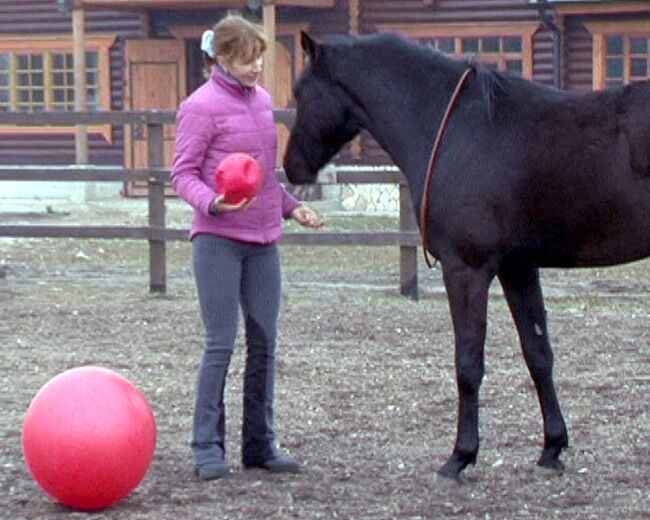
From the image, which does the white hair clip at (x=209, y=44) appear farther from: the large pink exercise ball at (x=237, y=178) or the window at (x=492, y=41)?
the window at (x=492, y=41)

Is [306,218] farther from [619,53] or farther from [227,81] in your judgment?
[619,53]

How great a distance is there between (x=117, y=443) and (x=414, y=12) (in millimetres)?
18762

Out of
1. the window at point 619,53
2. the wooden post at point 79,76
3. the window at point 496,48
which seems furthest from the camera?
the wooden post at point 79,76

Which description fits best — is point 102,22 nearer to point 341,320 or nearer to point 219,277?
point 341,320

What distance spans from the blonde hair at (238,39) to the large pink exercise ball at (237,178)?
0.40m

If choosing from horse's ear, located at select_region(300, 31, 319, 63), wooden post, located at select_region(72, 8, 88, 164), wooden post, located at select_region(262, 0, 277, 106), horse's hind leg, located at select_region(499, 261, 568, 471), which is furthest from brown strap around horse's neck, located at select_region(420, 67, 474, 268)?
wooden post, located at select_region(72, 8, 88, 164)

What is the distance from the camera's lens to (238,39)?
6152mm

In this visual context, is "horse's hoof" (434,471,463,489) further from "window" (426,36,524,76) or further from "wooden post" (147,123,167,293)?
"window" (426,36,524,76)

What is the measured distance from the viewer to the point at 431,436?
7.15 m

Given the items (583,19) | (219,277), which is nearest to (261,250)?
(219,277)

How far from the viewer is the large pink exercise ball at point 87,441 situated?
5723mm

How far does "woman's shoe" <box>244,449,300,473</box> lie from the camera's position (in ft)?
21.1

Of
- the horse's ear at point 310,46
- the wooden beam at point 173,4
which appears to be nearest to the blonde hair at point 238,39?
the horse's ear at point 310,46

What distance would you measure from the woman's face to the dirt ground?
1546 millimetres
